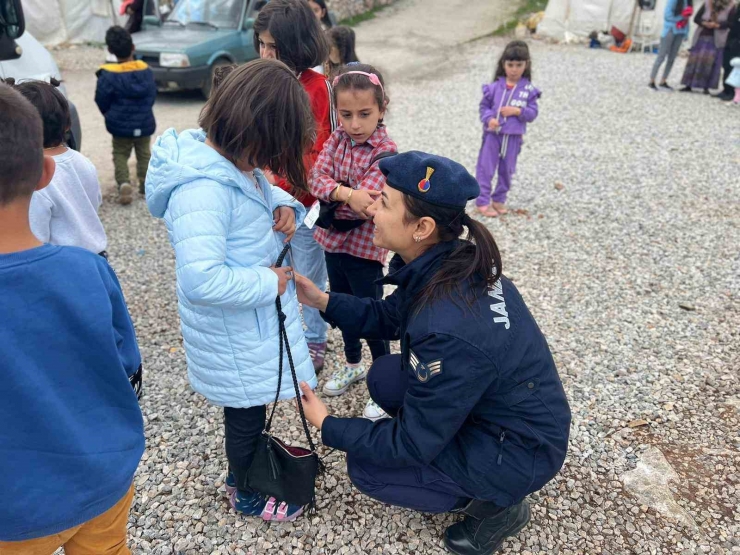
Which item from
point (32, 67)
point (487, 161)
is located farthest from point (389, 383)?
point (32, 67)

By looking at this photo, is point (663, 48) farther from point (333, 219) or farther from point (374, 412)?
point (374, 412)

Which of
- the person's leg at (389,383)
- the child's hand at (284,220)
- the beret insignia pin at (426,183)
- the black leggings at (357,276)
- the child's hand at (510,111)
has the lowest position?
the person's leg at (389,383)

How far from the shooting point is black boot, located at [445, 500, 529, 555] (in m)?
2.21

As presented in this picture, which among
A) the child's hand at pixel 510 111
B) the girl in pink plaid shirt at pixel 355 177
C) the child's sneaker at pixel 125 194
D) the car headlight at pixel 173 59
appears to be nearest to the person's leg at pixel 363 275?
the girl in pink plaid shirt at pixel 355 177

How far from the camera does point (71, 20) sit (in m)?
12.2

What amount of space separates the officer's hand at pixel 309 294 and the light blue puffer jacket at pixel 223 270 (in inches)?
5.4

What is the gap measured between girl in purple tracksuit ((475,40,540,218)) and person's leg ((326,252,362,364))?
2.92m

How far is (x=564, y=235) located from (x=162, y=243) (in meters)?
3.62

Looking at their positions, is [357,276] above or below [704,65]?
above

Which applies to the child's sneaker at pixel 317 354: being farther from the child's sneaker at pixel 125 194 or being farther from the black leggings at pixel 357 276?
the child's sneaker at pixel 125 194

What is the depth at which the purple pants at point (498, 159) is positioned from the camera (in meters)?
5.38

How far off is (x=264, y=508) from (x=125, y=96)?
4.47m

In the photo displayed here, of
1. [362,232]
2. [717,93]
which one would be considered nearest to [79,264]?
[362,232]

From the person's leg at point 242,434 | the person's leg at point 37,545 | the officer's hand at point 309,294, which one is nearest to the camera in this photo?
the person's leg at point 37,545
